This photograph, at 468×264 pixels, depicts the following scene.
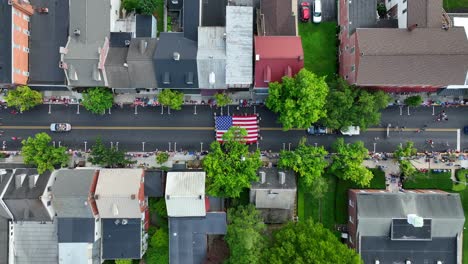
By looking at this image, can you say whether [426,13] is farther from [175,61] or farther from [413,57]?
[175,61]

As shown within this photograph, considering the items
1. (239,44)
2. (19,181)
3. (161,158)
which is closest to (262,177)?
(161,158)

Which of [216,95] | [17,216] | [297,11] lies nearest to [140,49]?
[216,95]

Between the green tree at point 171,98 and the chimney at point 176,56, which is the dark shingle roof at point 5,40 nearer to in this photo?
the green tree at point 171,98

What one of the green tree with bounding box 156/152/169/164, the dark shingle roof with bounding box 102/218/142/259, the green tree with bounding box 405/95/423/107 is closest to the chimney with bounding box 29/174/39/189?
the dark shingle roof with bounding box 102/218/142/259

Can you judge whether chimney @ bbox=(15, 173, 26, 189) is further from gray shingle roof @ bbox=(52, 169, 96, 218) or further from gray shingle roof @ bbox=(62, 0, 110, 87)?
gray shingle roof @ bbox=(62, 0, 110, 87)

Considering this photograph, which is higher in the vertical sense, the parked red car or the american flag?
the parked red car

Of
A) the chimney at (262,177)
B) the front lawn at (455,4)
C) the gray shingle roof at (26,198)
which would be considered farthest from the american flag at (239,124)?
the front lawn at (455,4)

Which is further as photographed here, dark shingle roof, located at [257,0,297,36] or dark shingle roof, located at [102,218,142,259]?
dark shingle roof, located at [257,0,297,36]

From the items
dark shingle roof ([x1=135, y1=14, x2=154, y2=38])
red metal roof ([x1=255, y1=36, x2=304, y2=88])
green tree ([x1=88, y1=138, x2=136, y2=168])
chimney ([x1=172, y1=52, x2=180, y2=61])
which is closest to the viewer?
chimney ([x1=172, y1=52, x2=180, y2=61])
